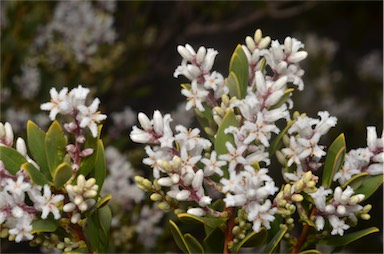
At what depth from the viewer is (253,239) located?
122 cm

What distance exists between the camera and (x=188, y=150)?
3.96 ft

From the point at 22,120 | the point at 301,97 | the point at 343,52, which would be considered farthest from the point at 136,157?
the point at 343,52

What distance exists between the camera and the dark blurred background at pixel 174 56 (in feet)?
8.55

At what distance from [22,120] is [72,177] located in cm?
126

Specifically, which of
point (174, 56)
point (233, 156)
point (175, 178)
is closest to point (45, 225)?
point (175, 178)

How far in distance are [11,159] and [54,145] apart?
0.28 feet

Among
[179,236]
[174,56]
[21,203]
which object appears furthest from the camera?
[174,56]

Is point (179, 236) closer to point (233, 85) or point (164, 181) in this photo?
point (164, 181)

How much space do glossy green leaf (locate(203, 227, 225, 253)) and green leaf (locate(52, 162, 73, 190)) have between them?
318mm

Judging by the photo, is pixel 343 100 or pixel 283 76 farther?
pixel 343 100

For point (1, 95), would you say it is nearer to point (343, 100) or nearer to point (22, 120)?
point (22, 120)

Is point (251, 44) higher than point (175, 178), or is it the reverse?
point (251, 44)

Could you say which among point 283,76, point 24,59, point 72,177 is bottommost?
point 72,177

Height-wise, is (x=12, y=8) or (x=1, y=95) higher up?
(x=12, y=8)
